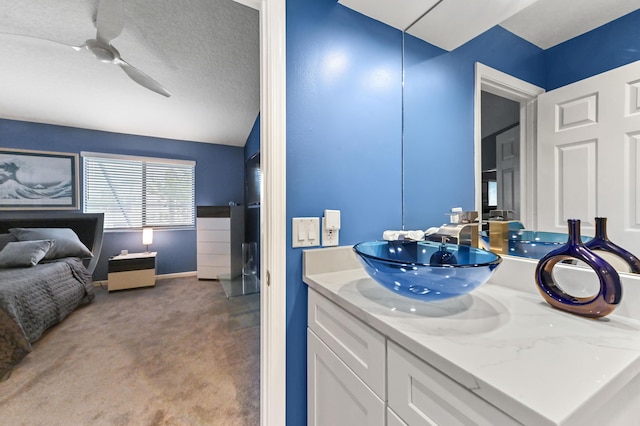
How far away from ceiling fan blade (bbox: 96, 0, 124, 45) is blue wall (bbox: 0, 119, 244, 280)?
8.53ft

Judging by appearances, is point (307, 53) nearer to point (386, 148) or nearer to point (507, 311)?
point (386, 148)

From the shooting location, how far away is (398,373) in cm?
54

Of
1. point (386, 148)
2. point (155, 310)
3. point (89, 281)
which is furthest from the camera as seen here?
point (89, 281)

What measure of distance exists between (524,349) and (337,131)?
89 cm

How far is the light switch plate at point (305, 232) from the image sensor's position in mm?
946

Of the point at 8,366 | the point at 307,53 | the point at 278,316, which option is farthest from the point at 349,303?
the point at 8,366

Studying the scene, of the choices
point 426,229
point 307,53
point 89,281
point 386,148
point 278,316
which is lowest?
point 89,281

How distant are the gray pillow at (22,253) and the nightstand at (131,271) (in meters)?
0.73

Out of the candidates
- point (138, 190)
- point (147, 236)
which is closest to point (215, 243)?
point (147, 236)

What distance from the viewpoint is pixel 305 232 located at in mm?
960

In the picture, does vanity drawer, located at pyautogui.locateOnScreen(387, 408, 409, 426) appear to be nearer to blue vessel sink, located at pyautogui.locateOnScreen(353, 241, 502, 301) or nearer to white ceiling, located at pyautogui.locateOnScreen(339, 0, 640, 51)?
blue vessel sink, located at pyautogui.locateOnScreen(353, 241, 502, 301)

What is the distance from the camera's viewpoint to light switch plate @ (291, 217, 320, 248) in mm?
946

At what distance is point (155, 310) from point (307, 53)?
3.04 metres

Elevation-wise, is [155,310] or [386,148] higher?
[386,148]
